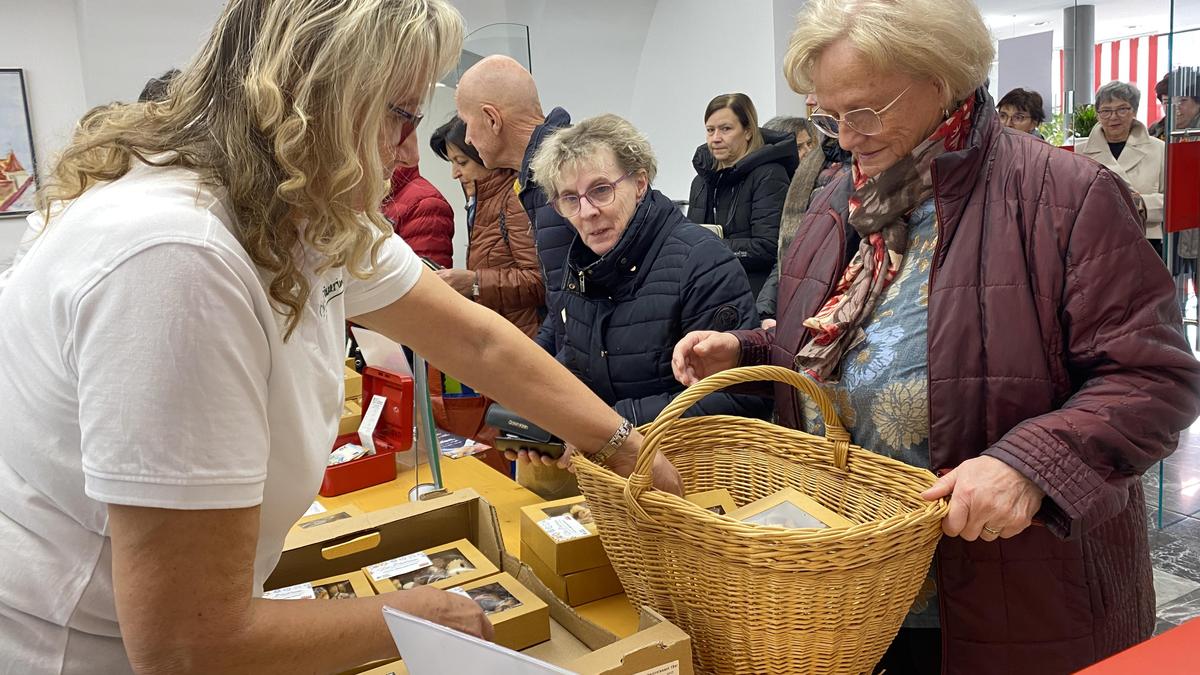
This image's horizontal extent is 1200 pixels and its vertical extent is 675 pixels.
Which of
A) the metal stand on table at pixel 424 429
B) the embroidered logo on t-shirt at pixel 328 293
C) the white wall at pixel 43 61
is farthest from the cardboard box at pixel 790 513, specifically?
the white wall at pixel 43 61

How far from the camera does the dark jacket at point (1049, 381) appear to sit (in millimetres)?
1276

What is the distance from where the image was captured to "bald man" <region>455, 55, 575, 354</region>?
296 centimetres

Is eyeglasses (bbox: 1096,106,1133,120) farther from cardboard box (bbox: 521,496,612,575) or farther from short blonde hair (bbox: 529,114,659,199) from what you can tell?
cardboard box (bbox: 521,496,612,575)

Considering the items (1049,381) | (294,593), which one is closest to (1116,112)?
(1049,381)

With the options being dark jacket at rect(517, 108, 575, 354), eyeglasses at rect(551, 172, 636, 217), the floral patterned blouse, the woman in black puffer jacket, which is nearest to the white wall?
the woman in black puffer jacket

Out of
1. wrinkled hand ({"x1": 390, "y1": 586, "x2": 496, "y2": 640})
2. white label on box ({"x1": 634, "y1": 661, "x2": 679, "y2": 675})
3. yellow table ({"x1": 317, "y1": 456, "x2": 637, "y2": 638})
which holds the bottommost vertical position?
yellow table ({"x1": 317, "y1": 456, "x2": 637, "y2": 638})

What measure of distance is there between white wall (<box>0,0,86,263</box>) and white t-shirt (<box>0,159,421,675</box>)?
593 centimetres

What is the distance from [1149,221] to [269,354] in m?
4.59

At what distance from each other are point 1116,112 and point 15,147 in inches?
282

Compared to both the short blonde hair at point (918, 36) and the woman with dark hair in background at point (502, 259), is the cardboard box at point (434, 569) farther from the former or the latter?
the woman with dark hair in background at point (502, 259)

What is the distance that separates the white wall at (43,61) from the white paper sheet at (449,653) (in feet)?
20.5

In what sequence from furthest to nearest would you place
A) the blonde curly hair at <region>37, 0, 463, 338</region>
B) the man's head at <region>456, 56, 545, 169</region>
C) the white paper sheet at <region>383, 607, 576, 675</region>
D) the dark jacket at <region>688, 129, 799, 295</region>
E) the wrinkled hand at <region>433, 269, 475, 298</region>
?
the dark jacket at <region>688, 129, 799, 295</region> → the wrinkled hand at <region>433, 269, 475, 298</region> → the man's head at <region>456, 56, 545, 169</region> → the blonde curly hair at <region>37, 0, 463, 338</region> → the white paper sheet at <region>383, 607, 576, 675</region>

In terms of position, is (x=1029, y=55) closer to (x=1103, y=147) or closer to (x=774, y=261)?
(x=1103, y=147)

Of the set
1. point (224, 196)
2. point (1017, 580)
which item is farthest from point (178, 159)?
point (1017, 580)
